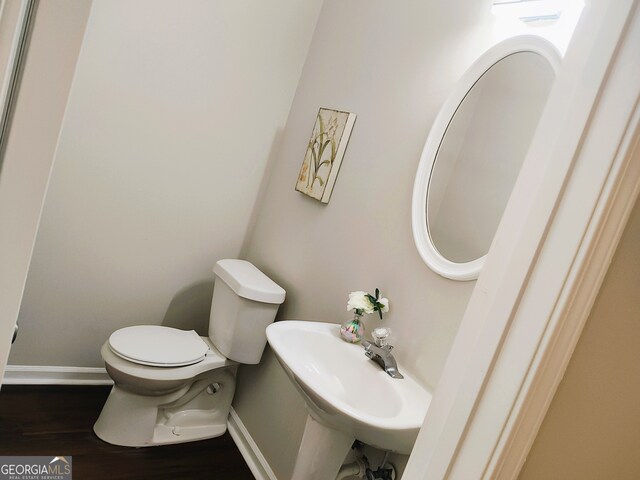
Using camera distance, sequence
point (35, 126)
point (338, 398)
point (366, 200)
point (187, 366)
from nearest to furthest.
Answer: point (35, 126) → point (338, 398) → point (366, 200) → point (187, 366)

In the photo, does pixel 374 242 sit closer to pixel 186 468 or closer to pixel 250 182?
pixel 250 182

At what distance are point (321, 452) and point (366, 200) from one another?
0.92m

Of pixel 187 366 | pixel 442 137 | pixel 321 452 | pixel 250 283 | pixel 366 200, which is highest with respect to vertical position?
pixel 442 137

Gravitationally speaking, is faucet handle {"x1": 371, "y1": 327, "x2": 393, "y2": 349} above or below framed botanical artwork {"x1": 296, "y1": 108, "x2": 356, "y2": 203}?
below

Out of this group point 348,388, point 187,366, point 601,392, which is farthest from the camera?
point 187,366

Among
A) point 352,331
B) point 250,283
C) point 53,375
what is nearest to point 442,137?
point 352,331

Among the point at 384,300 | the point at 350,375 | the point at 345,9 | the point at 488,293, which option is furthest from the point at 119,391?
the point at 345,9

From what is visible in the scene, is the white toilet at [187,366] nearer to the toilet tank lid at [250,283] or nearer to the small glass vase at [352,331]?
the toilet tank lid at [250,283]

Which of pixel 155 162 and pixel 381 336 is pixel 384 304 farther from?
pixel 155 162

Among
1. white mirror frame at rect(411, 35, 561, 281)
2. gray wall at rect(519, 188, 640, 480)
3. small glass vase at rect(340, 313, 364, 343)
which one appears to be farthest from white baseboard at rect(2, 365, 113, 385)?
gray wall at rect(519, 188, 640, 480)

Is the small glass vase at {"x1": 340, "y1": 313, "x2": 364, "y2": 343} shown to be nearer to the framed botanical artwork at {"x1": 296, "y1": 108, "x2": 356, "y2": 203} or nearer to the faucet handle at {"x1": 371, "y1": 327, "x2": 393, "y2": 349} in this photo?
the faucet handle at {"x1": 371, "y1": 327, "x2": 393, "y2": 349}

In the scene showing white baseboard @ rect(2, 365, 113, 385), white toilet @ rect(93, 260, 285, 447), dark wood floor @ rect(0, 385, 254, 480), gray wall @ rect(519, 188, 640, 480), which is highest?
gray wall @ rect(519, 188, 640, 480)

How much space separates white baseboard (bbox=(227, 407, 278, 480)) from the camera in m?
2.12

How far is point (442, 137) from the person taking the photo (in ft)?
5.41
